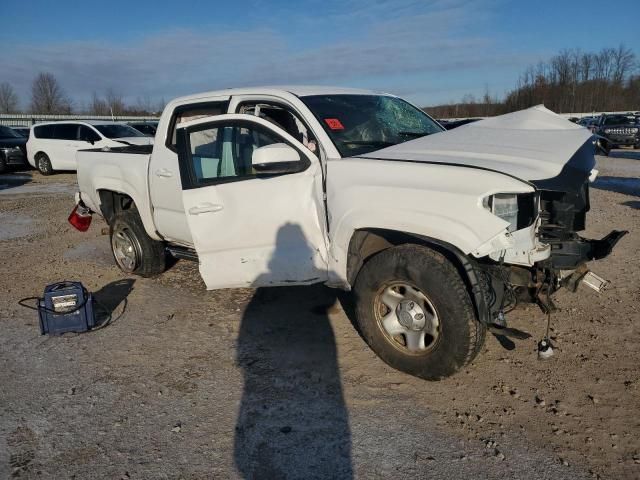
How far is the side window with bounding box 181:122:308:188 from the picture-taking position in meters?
4.27

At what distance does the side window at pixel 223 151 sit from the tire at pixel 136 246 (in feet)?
5.34

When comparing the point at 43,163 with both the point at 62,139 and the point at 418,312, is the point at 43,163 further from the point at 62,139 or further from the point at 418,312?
the point at 418,312

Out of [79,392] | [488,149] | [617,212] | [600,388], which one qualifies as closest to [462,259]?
[488,149]

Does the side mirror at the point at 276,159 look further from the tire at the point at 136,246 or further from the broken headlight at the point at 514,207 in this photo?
the tire at the point at 136,246

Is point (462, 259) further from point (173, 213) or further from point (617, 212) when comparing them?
point (617, 212)

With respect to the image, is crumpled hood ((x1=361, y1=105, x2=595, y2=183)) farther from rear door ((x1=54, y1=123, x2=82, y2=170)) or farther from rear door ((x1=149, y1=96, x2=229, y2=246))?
rear door ((x1=54, y1=123, x2=82, y2=170))

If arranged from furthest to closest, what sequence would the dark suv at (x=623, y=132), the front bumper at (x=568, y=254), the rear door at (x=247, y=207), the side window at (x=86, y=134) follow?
the dark suv at (x=623, y=132) < the side window at (x=86, y=134) < the rear door at (x=247, y=207) < the front bumper at (x=568, y=254)

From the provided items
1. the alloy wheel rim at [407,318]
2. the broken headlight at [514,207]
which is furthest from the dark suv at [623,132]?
the alloy wheel rim at [407,318]

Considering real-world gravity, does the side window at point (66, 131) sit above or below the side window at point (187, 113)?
above

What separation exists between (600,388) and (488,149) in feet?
5.86

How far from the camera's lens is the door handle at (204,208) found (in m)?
4.26

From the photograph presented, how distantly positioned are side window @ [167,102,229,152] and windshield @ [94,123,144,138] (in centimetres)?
1290

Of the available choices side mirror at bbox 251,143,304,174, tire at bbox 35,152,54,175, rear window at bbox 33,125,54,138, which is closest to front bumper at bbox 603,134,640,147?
rear window at bbox 33,125,54,138

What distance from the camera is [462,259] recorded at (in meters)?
3.19
